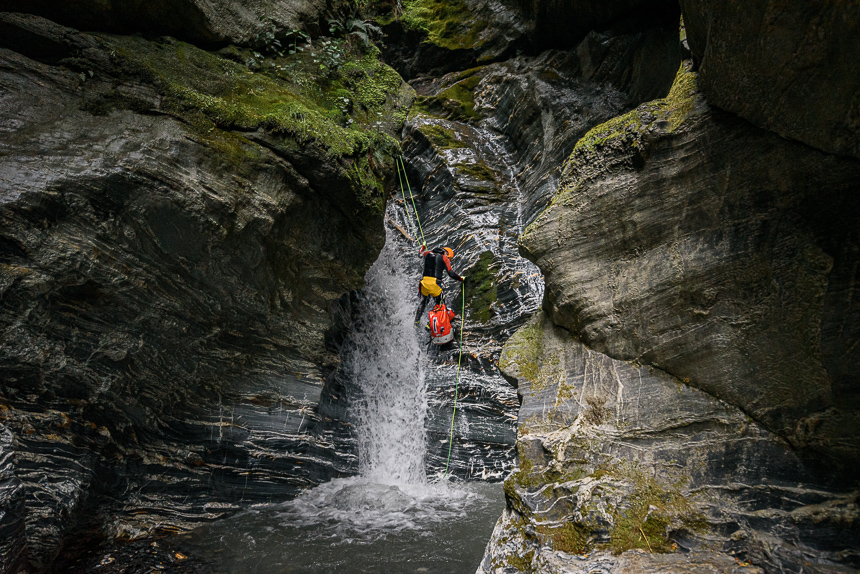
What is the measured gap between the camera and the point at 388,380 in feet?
30.1

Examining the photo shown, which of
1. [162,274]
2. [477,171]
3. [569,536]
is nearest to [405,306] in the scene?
[477,171]

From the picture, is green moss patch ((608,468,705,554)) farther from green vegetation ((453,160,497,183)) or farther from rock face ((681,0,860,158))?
green vegetation ((453,160,497,183))

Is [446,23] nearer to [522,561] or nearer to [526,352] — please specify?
[526,352]

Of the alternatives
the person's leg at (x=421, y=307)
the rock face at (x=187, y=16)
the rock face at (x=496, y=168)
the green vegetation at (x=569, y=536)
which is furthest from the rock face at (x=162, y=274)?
the green vegetation at (x=569, y=536)

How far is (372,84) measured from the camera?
9125 millimetres

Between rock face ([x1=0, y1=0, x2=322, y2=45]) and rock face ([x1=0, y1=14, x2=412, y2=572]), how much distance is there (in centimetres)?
26

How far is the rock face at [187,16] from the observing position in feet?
18.4

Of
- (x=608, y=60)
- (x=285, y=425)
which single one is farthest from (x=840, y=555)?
(x=608, y=60)

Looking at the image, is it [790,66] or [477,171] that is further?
[477,171]

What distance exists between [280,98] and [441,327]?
16.6 ft

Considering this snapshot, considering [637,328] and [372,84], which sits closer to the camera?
[637,328]

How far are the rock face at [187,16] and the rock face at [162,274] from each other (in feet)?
0.87

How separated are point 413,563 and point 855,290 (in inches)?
210

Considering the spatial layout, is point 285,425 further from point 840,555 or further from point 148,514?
point 840,555
